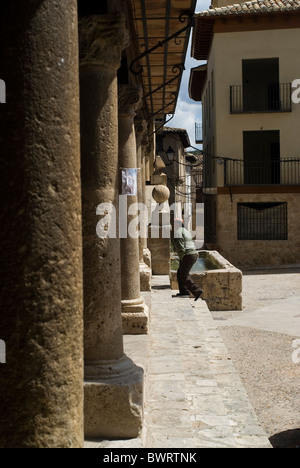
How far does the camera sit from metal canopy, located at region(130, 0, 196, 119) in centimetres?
704

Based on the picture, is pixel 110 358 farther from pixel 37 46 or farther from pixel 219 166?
pixel 219 166

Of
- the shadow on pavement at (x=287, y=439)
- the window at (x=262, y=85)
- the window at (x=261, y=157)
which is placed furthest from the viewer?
the window at (x=261, y=157)

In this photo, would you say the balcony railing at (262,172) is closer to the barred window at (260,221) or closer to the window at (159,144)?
the barred window at (260,221)

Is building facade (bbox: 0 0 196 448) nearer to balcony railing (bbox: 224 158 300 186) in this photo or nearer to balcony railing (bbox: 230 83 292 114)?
balcony railing (bbox: 224 158 300 186)

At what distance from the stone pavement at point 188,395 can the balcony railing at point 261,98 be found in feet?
55.7

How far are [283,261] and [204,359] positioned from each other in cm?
1656

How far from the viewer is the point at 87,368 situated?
431cm

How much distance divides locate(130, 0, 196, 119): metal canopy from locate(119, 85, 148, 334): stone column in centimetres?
49

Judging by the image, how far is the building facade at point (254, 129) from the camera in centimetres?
2322

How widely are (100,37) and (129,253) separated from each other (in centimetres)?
314

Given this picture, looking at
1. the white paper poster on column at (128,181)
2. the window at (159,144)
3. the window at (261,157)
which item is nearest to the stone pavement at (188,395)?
the white paper poster on column at (128,181)

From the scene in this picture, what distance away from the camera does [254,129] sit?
24.2m

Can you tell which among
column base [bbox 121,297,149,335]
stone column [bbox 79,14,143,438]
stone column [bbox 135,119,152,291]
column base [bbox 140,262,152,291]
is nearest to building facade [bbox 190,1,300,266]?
stone column [bbox 135,119,152,291]
